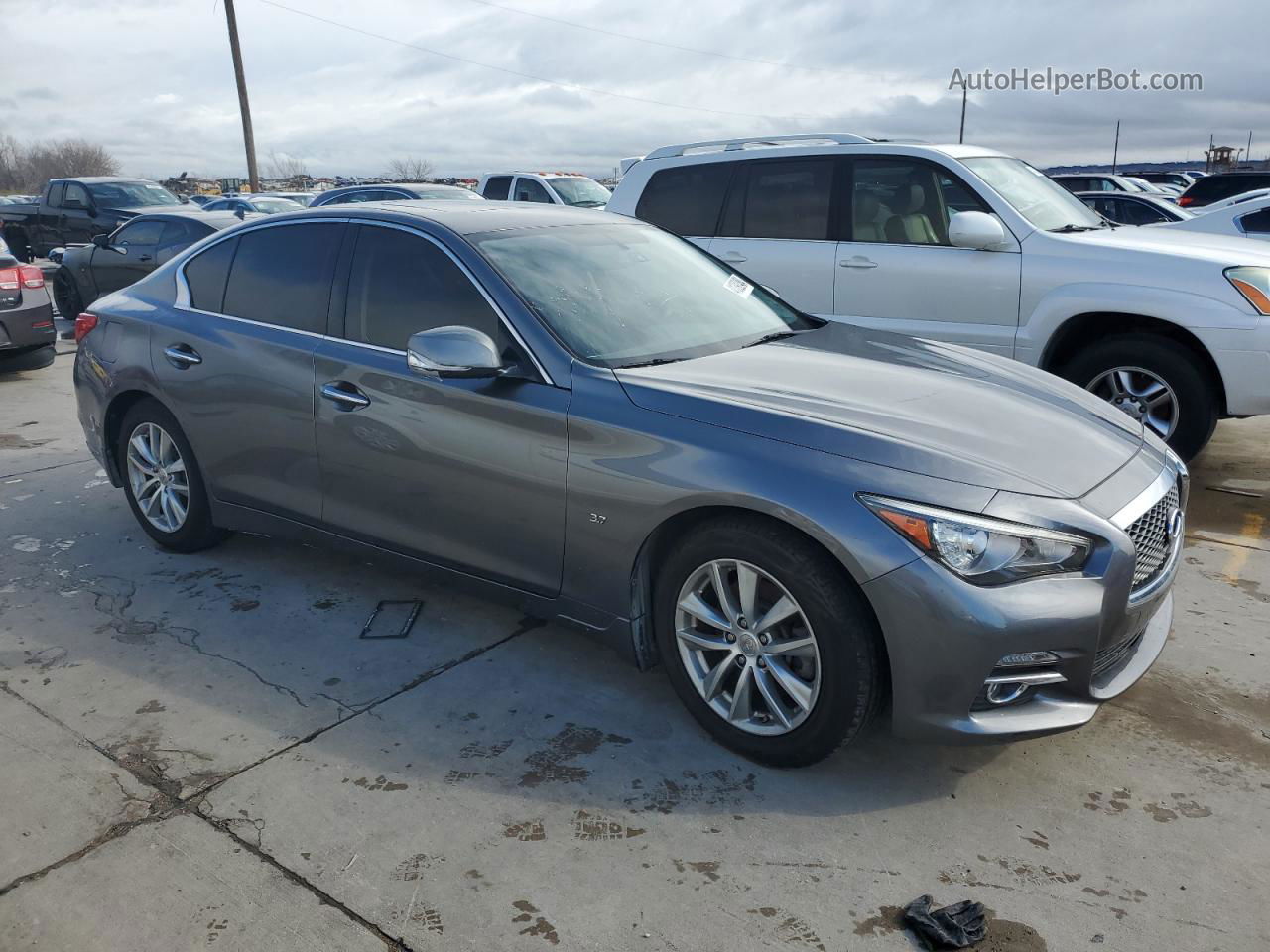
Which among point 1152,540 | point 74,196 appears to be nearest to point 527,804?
point 1152,540

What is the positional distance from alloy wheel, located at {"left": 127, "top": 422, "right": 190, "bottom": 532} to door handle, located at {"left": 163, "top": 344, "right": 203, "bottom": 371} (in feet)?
1.20

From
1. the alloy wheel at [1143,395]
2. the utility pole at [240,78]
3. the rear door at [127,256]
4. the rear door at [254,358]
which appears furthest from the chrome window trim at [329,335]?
the utility pole at [240,78]

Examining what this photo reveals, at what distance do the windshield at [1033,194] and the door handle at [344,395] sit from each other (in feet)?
14.0

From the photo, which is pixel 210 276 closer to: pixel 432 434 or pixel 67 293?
pixel 432 434

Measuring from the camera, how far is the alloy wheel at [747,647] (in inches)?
118

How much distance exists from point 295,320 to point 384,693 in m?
1.60

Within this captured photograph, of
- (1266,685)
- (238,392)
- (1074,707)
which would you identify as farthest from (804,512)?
(238,392)

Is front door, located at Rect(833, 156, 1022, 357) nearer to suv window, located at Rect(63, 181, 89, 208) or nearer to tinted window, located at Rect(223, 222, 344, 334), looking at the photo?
tinted window, located at Rect(223, 222, 344, 334)

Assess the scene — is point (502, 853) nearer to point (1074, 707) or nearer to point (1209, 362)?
point (1074, 707)

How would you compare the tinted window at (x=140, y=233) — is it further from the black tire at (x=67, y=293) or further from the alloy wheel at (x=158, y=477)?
the alloy wheel at (x=158, y=477)

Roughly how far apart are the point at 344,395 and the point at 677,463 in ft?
4.97

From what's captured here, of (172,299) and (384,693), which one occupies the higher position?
(172,299)

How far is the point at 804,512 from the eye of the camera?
9.34 ft

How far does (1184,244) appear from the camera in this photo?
6066 mm
